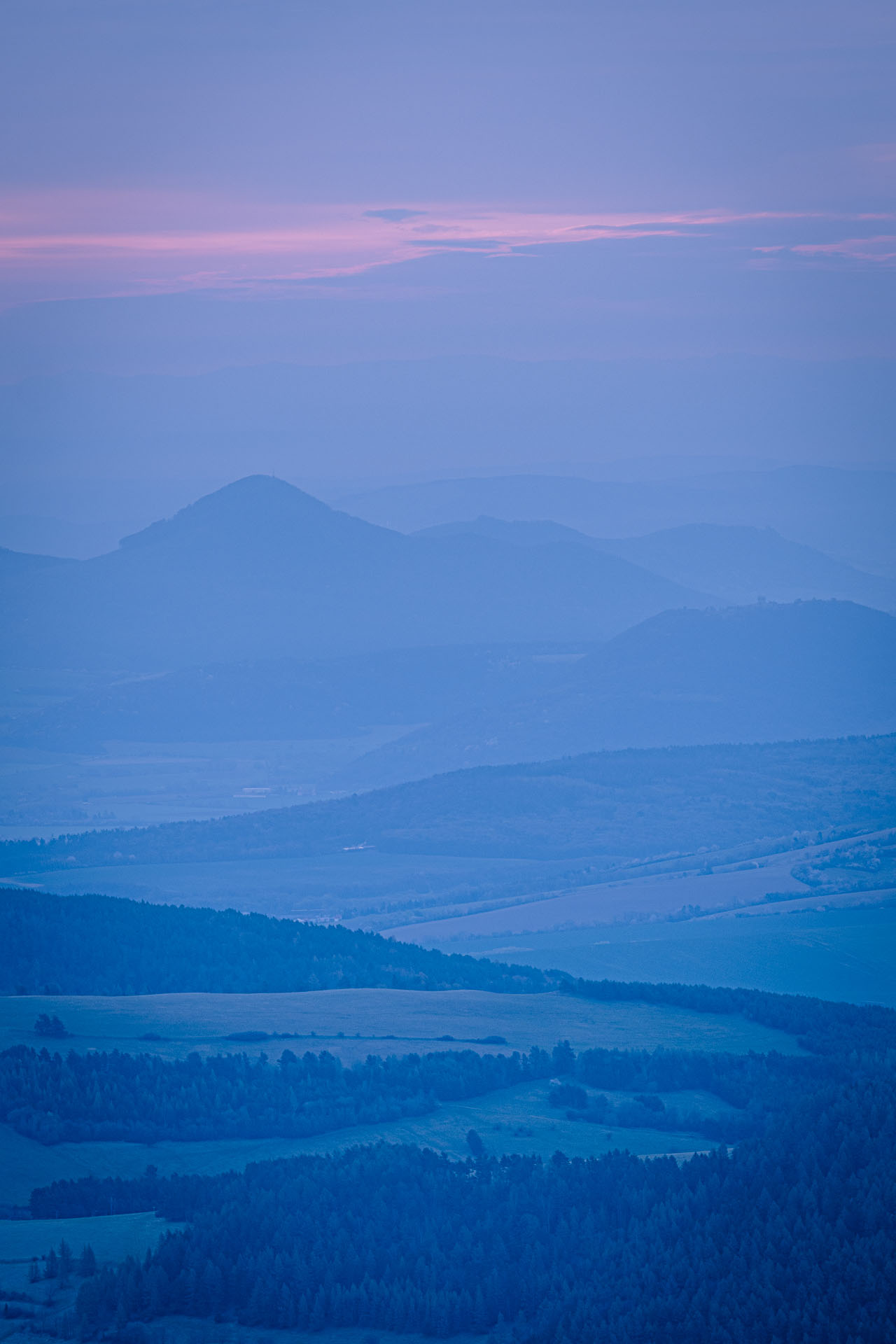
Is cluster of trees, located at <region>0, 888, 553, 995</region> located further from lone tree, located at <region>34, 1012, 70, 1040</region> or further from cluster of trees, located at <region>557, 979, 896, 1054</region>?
lone tree, located at <region>34, 1012, 70, 1040</region>

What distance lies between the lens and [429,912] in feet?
303

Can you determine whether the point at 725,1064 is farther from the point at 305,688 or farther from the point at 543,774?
the point at 305,688

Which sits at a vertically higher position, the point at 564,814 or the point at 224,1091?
the point at 564,814

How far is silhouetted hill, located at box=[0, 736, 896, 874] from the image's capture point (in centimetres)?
10912

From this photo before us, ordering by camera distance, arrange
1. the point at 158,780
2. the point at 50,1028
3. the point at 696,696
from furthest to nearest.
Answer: the point at 696,696 < the point at 158,780 < the point at 50,1028

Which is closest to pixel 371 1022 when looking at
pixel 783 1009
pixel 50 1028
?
pixel 50 1028

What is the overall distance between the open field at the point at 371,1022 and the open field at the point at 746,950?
1318cm

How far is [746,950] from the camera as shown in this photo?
75250mm

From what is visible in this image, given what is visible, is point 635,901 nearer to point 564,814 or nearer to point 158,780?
point 564,814

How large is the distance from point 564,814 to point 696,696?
4766cm

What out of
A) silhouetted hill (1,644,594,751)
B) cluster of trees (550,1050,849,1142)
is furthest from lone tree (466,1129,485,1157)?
silhouetted hill (1,644,594,751)

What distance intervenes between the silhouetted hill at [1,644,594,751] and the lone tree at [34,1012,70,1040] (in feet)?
390

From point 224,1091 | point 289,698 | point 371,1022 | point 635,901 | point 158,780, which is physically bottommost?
point 224,1091

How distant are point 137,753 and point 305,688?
20254 mm
